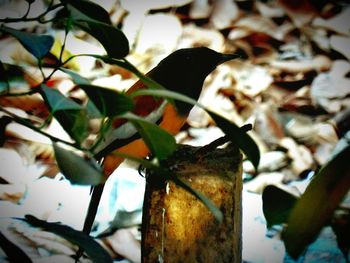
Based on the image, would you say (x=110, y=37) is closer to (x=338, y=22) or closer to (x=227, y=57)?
(x=227, y=57)

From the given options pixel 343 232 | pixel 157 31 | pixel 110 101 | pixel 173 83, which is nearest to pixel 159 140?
pixel 110 101

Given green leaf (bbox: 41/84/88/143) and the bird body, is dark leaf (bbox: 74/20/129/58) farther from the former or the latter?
the bird body

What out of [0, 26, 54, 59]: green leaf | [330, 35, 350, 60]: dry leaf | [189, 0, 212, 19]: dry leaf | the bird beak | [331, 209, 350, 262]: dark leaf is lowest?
[331, 209, 350, 262]: dark leaf

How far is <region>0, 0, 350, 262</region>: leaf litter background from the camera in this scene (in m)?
1.20

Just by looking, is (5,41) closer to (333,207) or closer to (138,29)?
(138,29)

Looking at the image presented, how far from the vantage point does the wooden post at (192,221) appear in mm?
779

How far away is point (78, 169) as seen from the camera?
1.74ft

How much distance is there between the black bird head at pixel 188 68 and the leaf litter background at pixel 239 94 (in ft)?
0.11

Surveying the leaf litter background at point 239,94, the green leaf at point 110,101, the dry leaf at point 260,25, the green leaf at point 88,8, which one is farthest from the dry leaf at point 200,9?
the green leaf at point 110,101

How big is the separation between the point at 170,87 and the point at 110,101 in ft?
3.05

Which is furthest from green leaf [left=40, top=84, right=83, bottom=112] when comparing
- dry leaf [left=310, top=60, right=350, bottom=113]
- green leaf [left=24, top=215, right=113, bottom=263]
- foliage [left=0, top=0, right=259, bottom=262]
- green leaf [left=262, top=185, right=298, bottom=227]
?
dry leaf [left=310, top=60, right=350, bottom=113]

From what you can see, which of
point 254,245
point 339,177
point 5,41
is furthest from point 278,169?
point 5,41

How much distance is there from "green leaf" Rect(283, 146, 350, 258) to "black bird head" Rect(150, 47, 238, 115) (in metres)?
0.75

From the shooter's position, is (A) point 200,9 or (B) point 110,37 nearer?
(B) point 110,37
